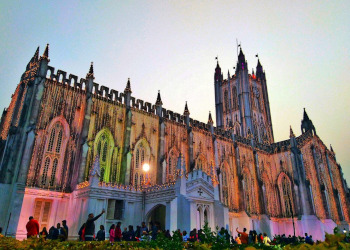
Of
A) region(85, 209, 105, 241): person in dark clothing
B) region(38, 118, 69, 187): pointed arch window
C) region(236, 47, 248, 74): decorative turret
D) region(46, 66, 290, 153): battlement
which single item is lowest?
region(85, 209, 105, 241): person in dark clothing

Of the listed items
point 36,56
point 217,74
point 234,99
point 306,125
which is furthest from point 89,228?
point 217,74

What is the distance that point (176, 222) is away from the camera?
1888cm

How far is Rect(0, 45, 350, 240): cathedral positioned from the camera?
2016cm

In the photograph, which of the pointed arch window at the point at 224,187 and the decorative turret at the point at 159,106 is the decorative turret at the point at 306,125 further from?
the decorative turret at the point at 159,106

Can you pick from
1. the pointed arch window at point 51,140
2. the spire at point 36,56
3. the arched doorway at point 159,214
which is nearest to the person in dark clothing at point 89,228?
the arched doorway at point 159,214

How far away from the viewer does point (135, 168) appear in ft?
89.7

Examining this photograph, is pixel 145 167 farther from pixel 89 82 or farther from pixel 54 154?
pixel 89 82

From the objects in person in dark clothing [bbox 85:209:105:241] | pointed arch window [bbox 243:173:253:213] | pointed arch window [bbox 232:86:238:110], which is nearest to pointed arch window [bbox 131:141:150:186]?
person in dark clothing [bbox 85:209:105:241]

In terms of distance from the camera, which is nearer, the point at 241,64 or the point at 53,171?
the point at 53,171

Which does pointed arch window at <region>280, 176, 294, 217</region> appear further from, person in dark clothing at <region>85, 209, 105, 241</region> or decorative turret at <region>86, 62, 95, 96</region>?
person in dark clothing at <region>85, 209, 105, 241</region>

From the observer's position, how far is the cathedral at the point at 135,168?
20156 mm

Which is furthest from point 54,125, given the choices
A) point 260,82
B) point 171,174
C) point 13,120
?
point 260,82

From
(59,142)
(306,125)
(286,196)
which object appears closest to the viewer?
(59,142)

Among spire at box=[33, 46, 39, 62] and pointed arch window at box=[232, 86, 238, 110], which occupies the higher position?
pointed arch window at box=[232, 86, 238, 110]
